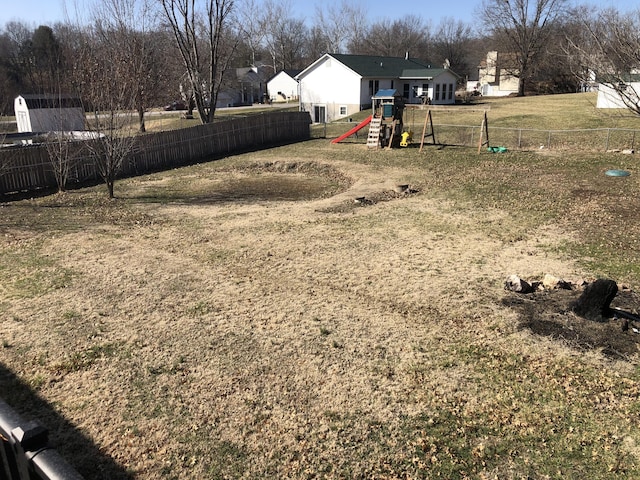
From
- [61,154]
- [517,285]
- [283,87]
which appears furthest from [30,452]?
[283,87]

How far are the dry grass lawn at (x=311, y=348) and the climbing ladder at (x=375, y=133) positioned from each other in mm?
11942

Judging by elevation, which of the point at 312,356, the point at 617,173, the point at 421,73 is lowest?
the point at 312,356

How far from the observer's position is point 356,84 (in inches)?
1656

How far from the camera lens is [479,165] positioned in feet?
64.5

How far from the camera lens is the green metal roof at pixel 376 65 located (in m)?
42.8

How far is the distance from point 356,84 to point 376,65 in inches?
188

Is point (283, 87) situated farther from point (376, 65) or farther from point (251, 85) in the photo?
point (376, 65)

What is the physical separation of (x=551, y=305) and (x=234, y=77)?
2559 inches

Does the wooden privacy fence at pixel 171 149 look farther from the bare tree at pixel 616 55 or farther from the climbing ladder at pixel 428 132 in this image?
the bare tree at pixel 616 55

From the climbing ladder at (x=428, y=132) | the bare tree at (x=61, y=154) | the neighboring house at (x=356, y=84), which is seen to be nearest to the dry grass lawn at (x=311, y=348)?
the bare tree at (x=61, y=154)

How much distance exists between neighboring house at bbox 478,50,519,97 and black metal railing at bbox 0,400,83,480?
66386 mm

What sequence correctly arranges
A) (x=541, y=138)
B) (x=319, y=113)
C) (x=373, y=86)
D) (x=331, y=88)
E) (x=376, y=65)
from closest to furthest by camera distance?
(x=541, y=138) < (x=373, y=86) < (x=331, y=88) < (x=319, y=113) < (x=376, y=65)

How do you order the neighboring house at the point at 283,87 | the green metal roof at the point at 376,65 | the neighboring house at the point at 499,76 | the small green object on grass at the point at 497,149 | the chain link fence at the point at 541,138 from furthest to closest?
the neighboring house at the point at 283,87
the neighboring house at the point at 499,76
the green metal roof at the point at 376,65
the chain link fence at the point at 541,138
the small green object on grass at the point at 497,149

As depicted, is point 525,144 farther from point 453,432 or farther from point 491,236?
point 453,432
